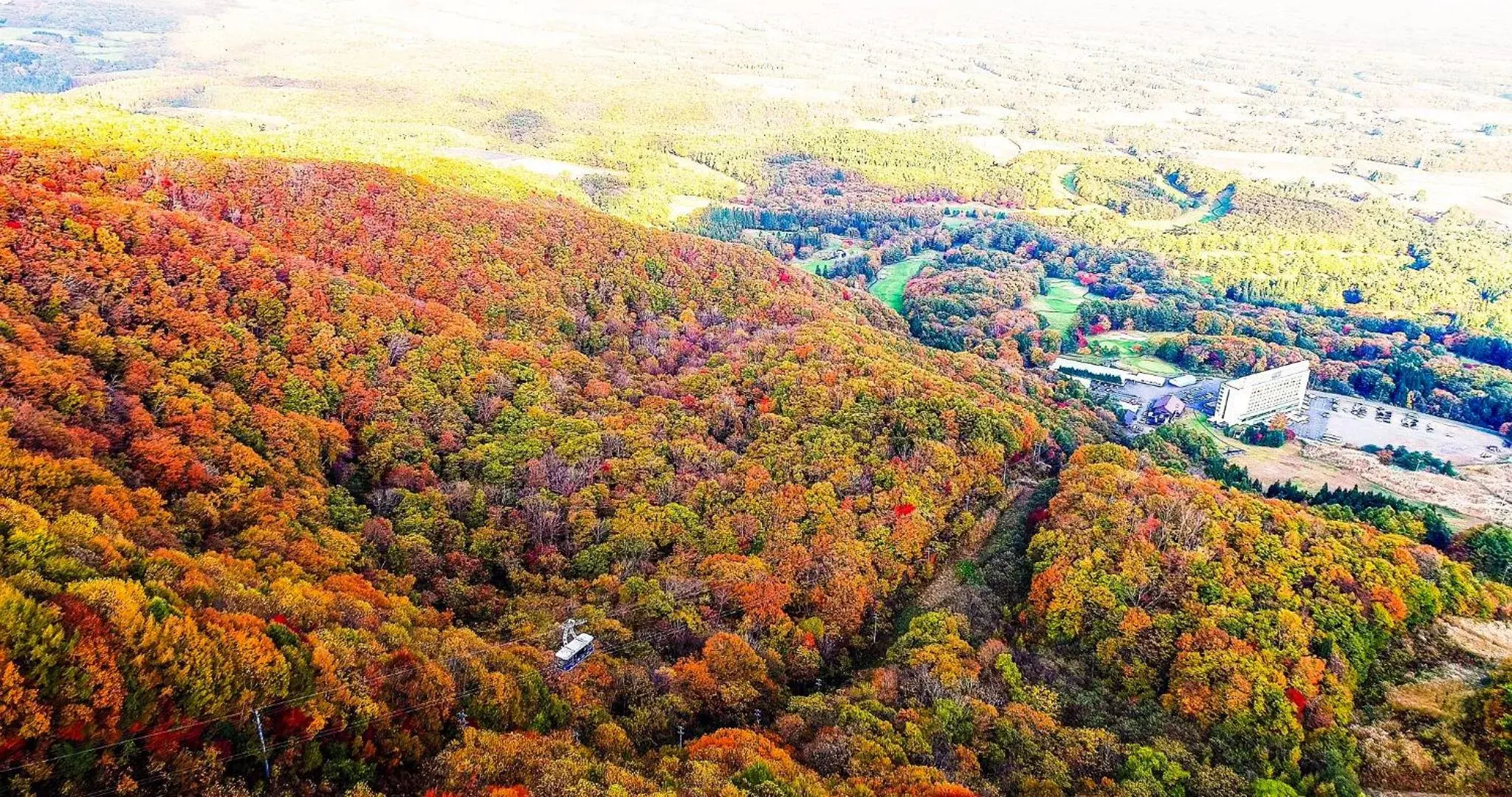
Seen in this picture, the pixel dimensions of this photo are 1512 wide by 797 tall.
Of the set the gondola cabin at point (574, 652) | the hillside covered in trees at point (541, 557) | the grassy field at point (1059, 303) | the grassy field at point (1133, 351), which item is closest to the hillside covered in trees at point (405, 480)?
the hillside covered in trees at point (541, 557)

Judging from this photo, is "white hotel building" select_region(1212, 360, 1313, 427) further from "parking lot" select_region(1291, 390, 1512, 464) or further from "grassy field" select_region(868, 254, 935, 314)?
"grassy field" select_region(868, 254, 935, 314)

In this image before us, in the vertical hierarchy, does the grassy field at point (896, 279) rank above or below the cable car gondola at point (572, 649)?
below

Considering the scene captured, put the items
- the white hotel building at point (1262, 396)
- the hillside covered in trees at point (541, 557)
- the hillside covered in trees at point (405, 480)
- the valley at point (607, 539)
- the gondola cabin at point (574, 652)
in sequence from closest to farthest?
1. the hillside covered in trees at point (405, 480)
2. the hillside covered in trees at point (541, 557)
3. the valley at point (607, 539)
4. the gondola cabin at point (574, 652)
5. the white hotel building at point (1262, 396)

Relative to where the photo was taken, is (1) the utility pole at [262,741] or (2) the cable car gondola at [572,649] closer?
(1) the utility pole at [262,741]

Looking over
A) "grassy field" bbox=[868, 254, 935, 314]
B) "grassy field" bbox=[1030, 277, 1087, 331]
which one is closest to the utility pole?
"grassy field" bbox=[1030, 277, 1087, 331]

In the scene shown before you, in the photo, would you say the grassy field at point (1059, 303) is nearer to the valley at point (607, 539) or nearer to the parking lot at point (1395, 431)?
the parking lot at point (1395, 431)

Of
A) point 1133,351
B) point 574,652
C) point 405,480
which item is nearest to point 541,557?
point 405,480

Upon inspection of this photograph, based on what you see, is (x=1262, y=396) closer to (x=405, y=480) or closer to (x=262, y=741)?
(x=405, y=480)
